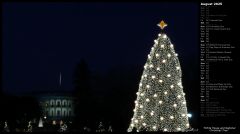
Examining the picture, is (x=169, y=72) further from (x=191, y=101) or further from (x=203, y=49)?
(x=191, y=101)

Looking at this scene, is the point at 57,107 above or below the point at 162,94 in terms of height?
above

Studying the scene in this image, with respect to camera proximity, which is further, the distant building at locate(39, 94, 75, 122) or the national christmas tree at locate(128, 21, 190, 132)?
the distant building at locate(39, 94, 75, 122)

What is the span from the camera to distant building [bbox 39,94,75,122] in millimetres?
81688

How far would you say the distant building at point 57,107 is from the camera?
81688 millimetres

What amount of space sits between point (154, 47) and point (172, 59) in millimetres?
738

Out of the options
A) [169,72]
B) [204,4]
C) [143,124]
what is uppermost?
[204,4]

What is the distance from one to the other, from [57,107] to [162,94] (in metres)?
65.9

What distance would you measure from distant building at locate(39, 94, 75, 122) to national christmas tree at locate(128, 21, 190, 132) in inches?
2365

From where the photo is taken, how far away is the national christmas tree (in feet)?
66.0

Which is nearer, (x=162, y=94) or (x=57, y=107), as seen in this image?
(x=162, y=94)

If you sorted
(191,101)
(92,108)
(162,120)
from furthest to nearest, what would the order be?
1. (92,108)
2. (191,101)
3. (162,120)

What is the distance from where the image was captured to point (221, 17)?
15891 mm

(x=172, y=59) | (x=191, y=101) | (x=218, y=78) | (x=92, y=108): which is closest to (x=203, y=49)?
(x=218, y=78)

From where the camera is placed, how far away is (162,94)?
2025 cm
